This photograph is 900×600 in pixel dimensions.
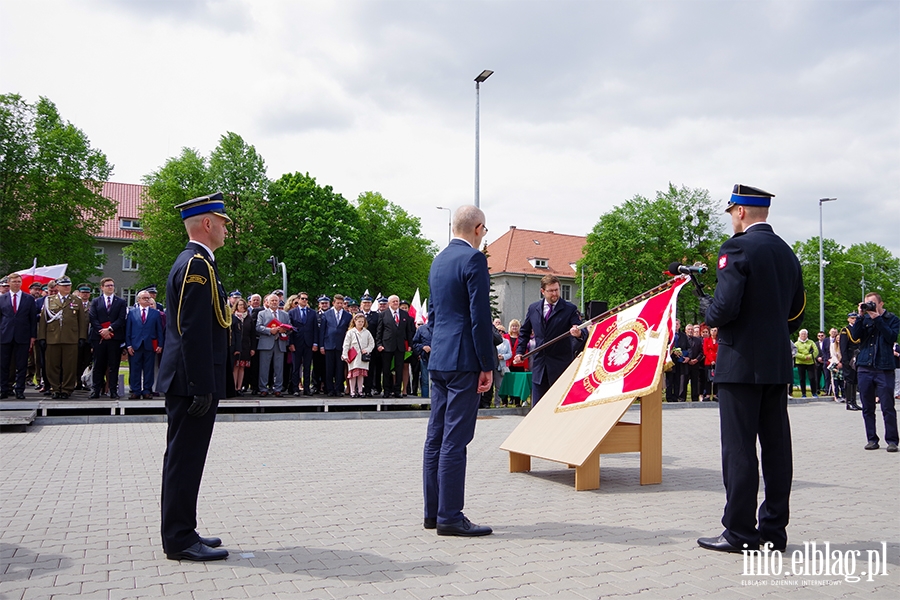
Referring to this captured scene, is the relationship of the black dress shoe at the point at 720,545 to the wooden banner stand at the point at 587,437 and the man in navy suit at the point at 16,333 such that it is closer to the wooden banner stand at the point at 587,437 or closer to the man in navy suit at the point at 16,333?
the wooden banner stand at the point at 587,437

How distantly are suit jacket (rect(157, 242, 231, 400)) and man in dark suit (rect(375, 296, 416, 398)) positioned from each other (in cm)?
1150

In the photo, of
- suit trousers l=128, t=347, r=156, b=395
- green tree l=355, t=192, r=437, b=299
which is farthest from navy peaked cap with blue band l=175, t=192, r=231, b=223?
green tree l=355, t=192, r=437, b=299

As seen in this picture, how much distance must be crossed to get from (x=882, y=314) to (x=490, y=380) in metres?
8.20

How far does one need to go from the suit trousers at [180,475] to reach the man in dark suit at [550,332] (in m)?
4.75

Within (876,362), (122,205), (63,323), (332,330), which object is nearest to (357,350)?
(332,330)

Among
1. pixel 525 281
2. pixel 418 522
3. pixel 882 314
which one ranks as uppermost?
pixel 525 281

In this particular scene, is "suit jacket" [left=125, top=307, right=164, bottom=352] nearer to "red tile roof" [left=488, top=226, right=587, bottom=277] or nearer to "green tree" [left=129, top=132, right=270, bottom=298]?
"green tree" [left=129, top=132, right=270, bottom=298]

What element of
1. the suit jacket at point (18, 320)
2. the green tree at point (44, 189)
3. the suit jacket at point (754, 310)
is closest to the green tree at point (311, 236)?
the green tree at point (44, 189)

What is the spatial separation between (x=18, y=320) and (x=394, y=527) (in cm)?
1134

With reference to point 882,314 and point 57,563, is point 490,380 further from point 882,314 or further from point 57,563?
point 882,314

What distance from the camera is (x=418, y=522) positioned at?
5.64 metres

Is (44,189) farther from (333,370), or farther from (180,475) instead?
(180,475)

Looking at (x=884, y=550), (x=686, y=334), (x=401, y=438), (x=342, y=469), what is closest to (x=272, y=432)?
(x=401, y=438)

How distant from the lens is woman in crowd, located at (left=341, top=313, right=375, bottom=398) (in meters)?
15.9
